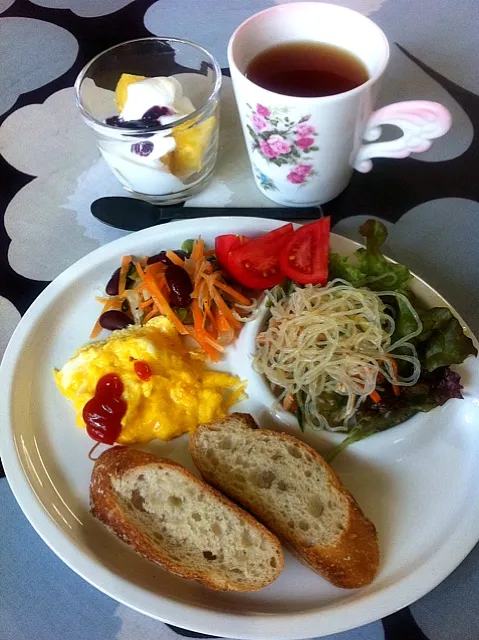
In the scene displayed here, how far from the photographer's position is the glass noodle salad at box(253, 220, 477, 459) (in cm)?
136

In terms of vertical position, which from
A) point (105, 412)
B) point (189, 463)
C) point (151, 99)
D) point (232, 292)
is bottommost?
point (189, 463)

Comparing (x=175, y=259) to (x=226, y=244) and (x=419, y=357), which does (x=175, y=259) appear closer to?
(x=226, y=244)

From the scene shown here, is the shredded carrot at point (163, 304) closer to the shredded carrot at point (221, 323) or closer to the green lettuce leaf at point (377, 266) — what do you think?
the shredded carrot at point (221, 323)

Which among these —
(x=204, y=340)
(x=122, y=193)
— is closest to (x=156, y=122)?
(x=122, y=193)

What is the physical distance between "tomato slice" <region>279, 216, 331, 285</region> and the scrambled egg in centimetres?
32

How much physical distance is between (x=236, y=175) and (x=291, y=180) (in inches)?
11.5

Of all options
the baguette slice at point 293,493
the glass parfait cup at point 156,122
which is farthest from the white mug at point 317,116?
the baguette slice at point 293,493

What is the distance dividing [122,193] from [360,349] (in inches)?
36.7

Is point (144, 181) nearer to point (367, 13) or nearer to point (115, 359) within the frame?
point (115, 359)

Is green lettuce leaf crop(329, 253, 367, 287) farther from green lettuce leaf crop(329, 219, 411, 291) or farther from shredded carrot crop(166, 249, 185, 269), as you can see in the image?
shredded carrot crop(166, 249, 185, 269)

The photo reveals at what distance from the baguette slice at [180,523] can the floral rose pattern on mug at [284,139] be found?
2.77 ft

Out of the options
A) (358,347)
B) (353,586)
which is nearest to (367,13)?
(358,347)

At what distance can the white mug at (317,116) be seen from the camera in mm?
1396

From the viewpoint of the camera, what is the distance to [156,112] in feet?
5.44
